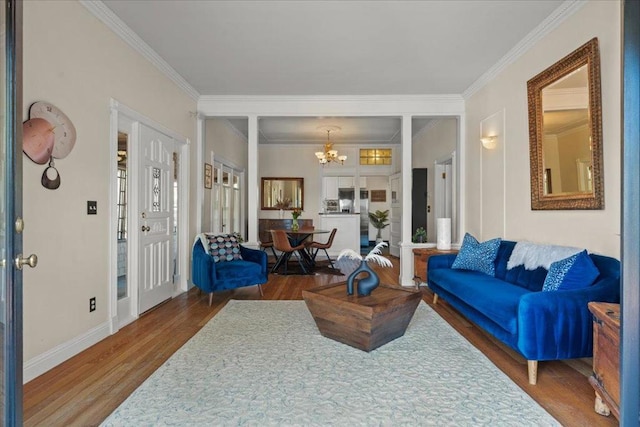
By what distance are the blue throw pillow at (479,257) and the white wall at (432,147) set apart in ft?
7.70

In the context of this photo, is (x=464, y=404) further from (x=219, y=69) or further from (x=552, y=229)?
(x=219, y=69)

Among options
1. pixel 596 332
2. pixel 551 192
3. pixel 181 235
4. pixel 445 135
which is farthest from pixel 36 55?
pixel 445 135

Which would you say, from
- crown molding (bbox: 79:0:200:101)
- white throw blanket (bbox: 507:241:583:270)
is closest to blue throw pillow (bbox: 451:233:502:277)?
white throw blanket (bbox: 507:241:583:270)

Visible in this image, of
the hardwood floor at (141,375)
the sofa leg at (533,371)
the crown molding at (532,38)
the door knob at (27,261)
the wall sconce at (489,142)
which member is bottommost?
the hardwood floor at (141,375)

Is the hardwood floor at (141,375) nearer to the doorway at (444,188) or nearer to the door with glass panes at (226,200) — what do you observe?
the door with glass panes at (226,200)

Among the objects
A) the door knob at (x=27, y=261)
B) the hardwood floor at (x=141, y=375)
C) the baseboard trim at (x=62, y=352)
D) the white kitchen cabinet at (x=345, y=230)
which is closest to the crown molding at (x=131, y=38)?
the door knob at (x=27, y=261)

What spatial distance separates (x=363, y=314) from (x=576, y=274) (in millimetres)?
1455

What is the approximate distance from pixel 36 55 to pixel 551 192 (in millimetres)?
4139

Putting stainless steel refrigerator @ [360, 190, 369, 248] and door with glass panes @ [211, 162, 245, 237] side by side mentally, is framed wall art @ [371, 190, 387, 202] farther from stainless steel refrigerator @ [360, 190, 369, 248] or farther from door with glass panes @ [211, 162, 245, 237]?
door with glass panes @ [211, 162, 245, 237]

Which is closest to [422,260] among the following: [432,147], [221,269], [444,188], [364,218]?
[444,188]

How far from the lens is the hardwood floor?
197cm

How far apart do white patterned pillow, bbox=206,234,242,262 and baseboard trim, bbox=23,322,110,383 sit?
1.57 metres

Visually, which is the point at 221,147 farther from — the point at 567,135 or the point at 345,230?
the point at 567,135

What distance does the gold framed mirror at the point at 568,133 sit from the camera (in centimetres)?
264
